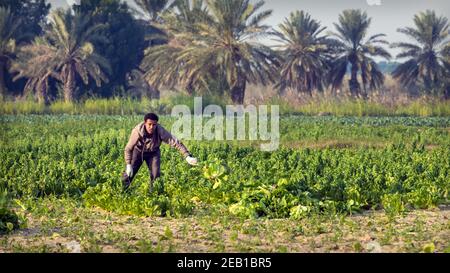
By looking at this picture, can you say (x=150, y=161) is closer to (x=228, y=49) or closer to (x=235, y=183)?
(x=235, y=183)

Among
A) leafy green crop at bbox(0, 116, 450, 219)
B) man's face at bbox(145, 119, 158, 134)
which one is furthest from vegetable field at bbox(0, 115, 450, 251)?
man's face at bbox(145, 119, 158, 134)

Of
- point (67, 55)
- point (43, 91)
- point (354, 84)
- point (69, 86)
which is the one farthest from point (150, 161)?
point (354, 84)

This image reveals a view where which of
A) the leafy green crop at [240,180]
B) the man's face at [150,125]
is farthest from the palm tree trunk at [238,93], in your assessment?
the man's face at [150,125]

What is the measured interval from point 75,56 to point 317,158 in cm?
2876

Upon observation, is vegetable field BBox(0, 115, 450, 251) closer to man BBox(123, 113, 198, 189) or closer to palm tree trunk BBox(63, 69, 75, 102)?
man BBox(123, 113, 198, 189)

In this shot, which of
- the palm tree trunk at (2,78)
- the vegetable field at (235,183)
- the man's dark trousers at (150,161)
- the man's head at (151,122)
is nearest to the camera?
the vegetable field at (235,183)

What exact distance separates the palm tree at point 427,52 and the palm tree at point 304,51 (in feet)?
13.2

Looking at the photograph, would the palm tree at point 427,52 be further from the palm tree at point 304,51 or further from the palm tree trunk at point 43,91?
the palm tree trunk at point 43,91

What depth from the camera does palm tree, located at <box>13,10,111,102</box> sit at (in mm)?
41938

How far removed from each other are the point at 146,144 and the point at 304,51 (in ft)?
110

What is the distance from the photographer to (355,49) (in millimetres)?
46219

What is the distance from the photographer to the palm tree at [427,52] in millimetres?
44781
